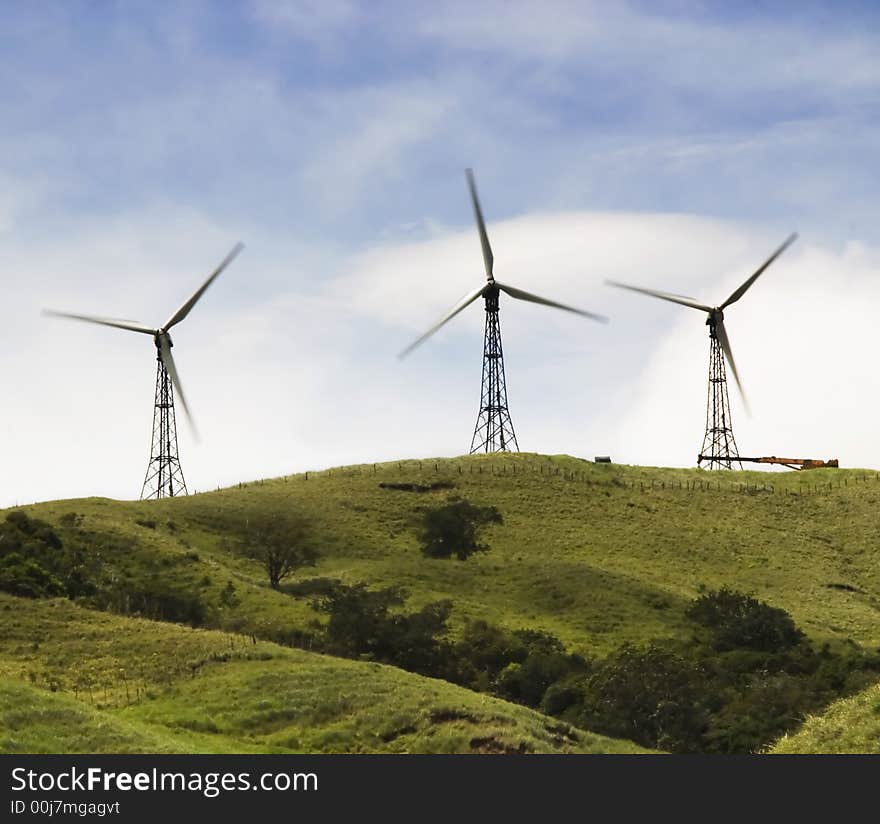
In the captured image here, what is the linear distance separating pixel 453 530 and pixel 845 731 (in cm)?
8377

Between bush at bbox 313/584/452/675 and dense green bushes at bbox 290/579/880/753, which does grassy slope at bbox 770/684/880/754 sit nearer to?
dense green bushes at bbox 290/579/880/753

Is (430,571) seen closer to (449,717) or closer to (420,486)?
(420,486)

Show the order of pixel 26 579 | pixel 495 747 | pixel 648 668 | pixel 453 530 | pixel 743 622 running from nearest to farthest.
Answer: pixel 495 747
pixel 648 668
pixel 26 579
pixel 743 622
pixel 453 530

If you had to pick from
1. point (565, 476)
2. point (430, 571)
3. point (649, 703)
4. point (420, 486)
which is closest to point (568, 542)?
point (420, 486)

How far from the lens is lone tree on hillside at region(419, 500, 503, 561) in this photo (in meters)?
123

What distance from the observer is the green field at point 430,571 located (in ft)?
209

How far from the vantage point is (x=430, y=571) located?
114 m

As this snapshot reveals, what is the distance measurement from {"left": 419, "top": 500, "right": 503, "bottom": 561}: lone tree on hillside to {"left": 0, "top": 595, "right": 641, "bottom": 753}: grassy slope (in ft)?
154

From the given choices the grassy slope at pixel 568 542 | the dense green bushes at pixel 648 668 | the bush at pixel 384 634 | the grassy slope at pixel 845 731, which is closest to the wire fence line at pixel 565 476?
the grassy slope at pixel 568 542

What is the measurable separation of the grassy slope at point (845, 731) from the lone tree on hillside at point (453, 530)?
75.9 meters

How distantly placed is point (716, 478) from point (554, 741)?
108609mm

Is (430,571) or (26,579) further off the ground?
(430,571)

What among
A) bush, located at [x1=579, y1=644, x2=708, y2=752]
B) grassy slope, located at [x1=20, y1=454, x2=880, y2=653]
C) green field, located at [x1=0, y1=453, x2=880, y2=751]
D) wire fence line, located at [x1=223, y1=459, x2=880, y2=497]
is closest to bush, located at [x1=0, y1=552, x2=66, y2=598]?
green field, located at [x1=0, y1=453, x2=880, y2=751]
